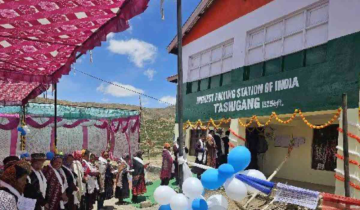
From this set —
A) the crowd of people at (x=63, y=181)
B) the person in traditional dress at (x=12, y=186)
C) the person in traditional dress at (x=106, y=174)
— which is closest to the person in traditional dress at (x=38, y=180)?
the crowd of people at (x=63, y=181)

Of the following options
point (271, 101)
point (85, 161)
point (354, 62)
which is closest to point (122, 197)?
point (85, 161)

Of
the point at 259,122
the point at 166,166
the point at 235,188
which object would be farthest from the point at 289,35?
Answer: the point at 235,188

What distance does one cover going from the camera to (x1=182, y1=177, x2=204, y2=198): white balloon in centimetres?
416

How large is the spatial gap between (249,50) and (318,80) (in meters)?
2.94

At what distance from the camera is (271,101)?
9.48 meters

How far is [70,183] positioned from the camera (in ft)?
22.1

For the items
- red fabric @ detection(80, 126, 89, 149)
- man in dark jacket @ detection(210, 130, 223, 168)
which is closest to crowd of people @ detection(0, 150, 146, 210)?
man in dark jacket @ detection(210, 130, 223, 168)

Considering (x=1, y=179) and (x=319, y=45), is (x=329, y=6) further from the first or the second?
(x=1, y=179)

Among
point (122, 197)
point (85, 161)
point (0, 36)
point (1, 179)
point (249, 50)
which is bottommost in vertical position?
point (122, 197)

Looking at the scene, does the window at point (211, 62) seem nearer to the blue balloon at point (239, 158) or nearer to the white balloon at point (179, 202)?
the blue balloon at point (239, 158)

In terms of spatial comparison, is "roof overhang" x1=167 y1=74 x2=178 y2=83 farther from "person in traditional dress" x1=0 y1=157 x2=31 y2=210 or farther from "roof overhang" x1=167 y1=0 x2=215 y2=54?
"person in traditional dress" x1=0 y1=157 x2=31 y2=210

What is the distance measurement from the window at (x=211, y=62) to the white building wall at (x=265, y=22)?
0.61 ft

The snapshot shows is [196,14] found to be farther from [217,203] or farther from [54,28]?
[217,203]

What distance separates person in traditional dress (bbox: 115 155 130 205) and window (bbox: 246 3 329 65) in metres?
5.17
